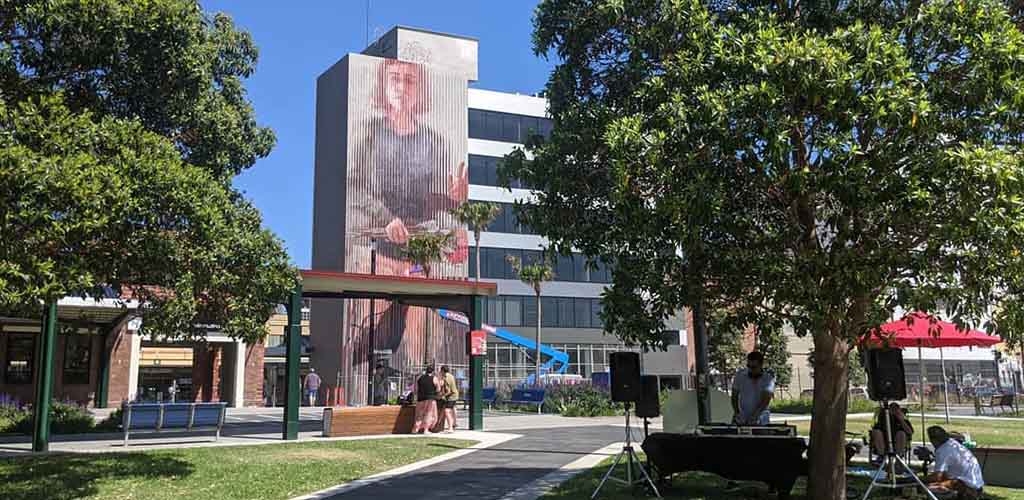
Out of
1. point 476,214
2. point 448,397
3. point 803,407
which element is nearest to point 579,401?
point 803,407

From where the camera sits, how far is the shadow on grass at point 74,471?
10.2 metres

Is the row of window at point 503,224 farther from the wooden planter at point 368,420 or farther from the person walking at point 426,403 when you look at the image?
the wooden planter at point 368,420

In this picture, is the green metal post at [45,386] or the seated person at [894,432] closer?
the seated person at [894,432]

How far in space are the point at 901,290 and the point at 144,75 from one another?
10069 millimetres

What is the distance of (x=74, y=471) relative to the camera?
11.3 meters

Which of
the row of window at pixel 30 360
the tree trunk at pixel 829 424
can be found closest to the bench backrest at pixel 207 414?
the tree trunk at pixel 829 424

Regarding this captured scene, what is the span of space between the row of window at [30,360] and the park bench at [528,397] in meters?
15.9

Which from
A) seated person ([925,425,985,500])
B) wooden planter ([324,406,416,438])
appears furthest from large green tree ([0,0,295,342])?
seated person ([925,425,985,500])

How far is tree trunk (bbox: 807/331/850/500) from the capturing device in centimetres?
898

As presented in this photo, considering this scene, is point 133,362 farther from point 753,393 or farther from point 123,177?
point 753,393

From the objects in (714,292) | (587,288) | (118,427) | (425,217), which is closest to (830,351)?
(714,292)

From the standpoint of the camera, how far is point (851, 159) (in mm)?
7211

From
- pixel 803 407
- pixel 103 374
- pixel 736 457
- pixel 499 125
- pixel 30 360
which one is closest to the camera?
pixel 736 457

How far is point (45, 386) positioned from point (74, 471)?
3.54 metres
